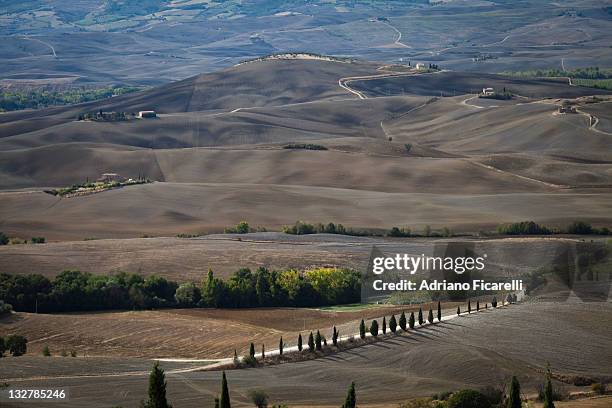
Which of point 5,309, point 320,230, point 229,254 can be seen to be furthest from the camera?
point 320,230

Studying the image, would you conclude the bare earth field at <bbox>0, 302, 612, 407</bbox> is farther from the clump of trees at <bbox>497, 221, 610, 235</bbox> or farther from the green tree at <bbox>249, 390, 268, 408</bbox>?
the clump of trees at <bbox>497, 221, 610, 235</bbox>

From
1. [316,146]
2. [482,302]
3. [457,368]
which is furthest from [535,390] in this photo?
[316,146]

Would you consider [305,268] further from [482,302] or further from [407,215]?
[407,215]

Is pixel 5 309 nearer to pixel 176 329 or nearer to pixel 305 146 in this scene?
pixel 176 329

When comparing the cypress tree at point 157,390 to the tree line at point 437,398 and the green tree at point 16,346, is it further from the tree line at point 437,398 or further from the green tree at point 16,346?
the green tree at point 16,346

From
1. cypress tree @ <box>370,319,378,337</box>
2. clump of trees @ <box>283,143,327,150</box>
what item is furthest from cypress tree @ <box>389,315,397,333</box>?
clump of trees @ <box>283,143,327,150</box>

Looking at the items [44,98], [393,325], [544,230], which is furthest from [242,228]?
[44,98]
